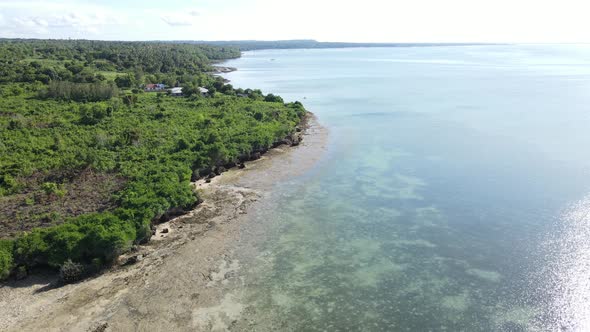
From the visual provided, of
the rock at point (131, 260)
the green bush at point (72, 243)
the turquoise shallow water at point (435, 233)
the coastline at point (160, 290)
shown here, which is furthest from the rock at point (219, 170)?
the rock at point (131, 260)

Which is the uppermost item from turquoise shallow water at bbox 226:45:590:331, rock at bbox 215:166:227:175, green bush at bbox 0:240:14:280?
green bush at bbox 0:240:14:280

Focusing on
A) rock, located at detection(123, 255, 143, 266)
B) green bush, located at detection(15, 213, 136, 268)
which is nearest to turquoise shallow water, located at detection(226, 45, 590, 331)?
rock, located at detection(123, 255, 143, 266)

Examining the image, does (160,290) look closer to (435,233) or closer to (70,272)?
(70,272)

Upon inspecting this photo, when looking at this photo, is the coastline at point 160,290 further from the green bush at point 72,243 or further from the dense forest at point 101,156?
the dense forest at point 101,156

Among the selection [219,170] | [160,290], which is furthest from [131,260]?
[219,170]

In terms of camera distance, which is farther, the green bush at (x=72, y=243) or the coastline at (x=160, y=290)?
the green bush at (x=72, y=243)

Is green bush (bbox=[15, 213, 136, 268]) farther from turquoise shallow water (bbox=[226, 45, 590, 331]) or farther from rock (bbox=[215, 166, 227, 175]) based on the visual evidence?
rock (bbox=[215, 166, 227, 175])
